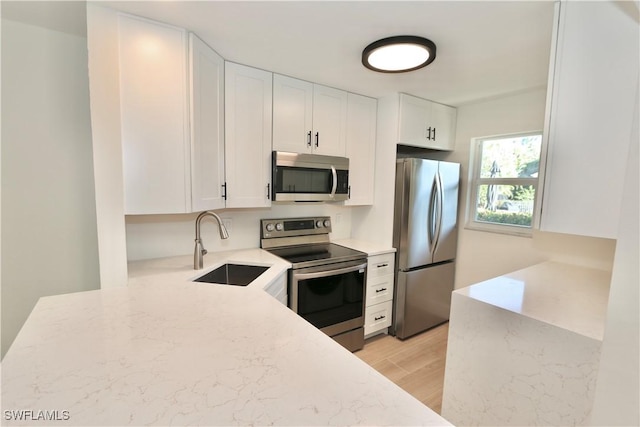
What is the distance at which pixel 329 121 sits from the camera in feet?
8.10

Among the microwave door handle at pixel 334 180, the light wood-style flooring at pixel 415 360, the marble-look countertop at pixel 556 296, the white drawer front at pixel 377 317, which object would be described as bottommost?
the light wood-style flooring at pixel 415 360

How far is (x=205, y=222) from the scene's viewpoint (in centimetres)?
229

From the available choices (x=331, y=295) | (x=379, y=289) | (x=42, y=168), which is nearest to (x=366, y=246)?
(x=379, y=289)

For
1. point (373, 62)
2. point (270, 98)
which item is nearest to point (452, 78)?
point (373, 62)

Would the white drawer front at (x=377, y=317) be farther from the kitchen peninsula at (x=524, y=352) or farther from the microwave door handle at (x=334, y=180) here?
the microwave door handle at (x=334, y=180)

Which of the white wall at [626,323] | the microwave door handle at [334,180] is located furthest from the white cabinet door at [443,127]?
the white wall at [626,323]

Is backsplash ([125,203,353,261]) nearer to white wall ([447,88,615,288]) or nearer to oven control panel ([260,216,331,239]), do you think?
oven control panel ([260,216,331,239])

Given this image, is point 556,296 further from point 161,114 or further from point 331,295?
point 161,114

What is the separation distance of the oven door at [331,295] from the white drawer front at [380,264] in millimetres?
99

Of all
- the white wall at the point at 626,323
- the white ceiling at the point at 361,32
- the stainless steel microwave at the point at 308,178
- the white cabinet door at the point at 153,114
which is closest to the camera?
the white wall at the point at 626,323

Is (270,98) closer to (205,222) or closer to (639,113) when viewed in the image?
(205,222)

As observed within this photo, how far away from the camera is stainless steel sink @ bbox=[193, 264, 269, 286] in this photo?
2.02 meters

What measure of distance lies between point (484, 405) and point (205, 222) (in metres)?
2.20

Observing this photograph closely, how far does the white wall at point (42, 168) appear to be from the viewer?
1586 mm
